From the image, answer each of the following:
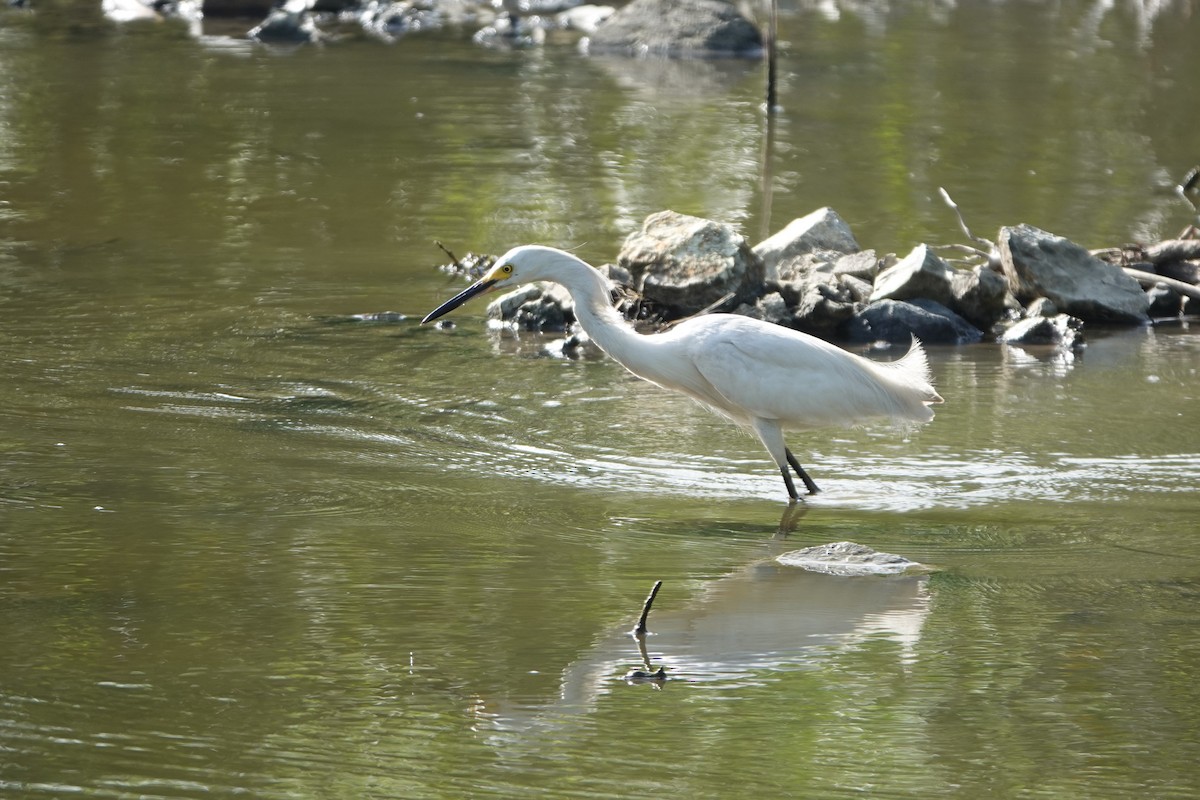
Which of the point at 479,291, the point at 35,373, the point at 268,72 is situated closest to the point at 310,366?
the point at 35,373

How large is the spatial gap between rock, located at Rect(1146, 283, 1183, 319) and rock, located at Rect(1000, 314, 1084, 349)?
0.99 metres

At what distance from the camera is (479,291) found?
8.15m

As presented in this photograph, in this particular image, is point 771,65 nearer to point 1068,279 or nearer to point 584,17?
point 1068,279

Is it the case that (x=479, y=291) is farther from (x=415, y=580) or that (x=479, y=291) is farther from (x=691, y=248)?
(x=691, y=248)

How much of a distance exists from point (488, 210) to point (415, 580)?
9140 millimetres

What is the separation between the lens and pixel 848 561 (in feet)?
23.5

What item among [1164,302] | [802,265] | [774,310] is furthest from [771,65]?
[774,310]

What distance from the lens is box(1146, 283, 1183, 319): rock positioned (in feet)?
40.8

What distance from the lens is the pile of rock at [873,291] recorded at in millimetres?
11539

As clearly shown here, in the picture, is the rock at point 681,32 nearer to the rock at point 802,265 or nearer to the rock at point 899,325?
the rock at point 802,265

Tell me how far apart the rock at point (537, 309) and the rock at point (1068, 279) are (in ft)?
10.8

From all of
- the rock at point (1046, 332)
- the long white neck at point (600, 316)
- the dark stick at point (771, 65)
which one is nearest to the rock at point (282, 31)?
the dark stick at point (771, 65)

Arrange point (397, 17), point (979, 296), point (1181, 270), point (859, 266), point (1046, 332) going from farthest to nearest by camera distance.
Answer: point (397, 17), point (1181, 270), point (859, 266), point (979, 296), point (1046, 332)

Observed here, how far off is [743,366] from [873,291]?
402 cm
